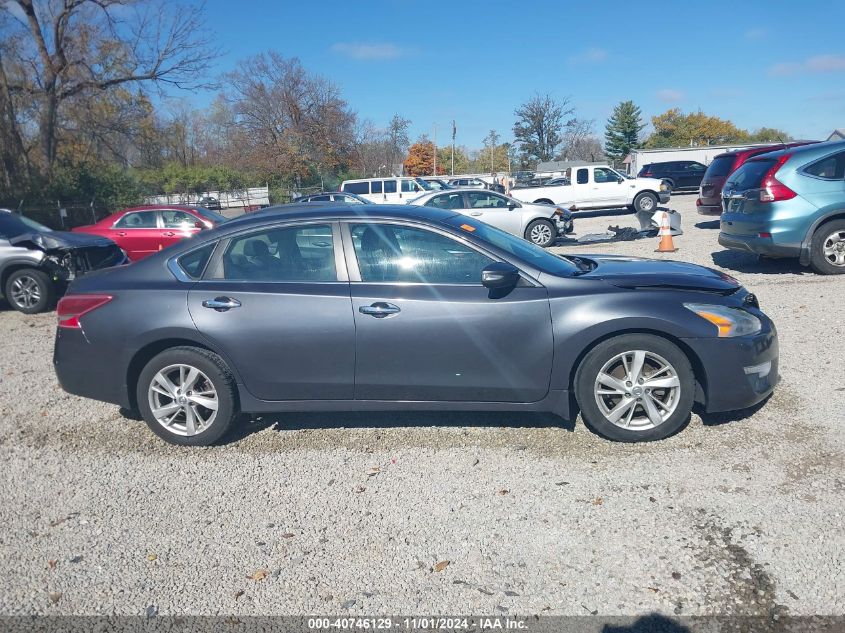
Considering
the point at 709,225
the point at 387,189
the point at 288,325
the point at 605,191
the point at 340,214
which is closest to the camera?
the point at 288,325

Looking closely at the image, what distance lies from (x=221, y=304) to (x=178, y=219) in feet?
37.8

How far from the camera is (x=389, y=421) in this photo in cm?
493

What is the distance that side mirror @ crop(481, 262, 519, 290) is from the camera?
4164mm

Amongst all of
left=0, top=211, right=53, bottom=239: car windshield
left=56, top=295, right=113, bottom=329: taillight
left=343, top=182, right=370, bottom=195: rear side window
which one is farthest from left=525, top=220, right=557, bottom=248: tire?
left=343, top=182, right=370, bottom=195: rear side window

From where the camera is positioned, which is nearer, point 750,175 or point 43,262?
point 750,175

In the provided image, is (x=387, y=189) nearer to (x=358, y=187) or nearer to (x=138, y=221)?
(x=358, y=187)

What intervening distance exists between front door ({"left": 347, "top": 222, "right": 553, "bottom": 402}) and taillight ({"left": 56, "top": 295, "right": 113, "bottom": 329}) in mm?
1827

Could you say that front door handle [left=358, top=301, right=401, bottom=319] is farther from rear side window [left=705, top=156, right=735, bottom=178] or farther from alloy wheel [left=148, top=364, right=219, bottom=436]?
rear side window [left=705, top=156, right=735, bottom=178]

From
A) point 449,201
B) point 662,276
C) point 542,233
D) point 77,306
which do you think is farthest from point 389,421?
point 449,201

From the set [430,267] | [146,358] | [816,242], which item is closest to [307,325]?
[430,267]

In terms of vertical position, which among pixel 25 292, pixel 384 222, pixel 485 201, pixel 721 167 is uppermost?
pixel 721 167

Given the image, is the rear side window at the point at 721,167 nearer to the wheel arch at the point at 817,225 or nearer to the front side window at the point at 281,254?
the wheel arch at the point at 817,225

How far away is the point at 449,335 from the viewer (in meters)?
4.23

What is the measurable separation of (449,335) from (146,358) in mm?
2167
